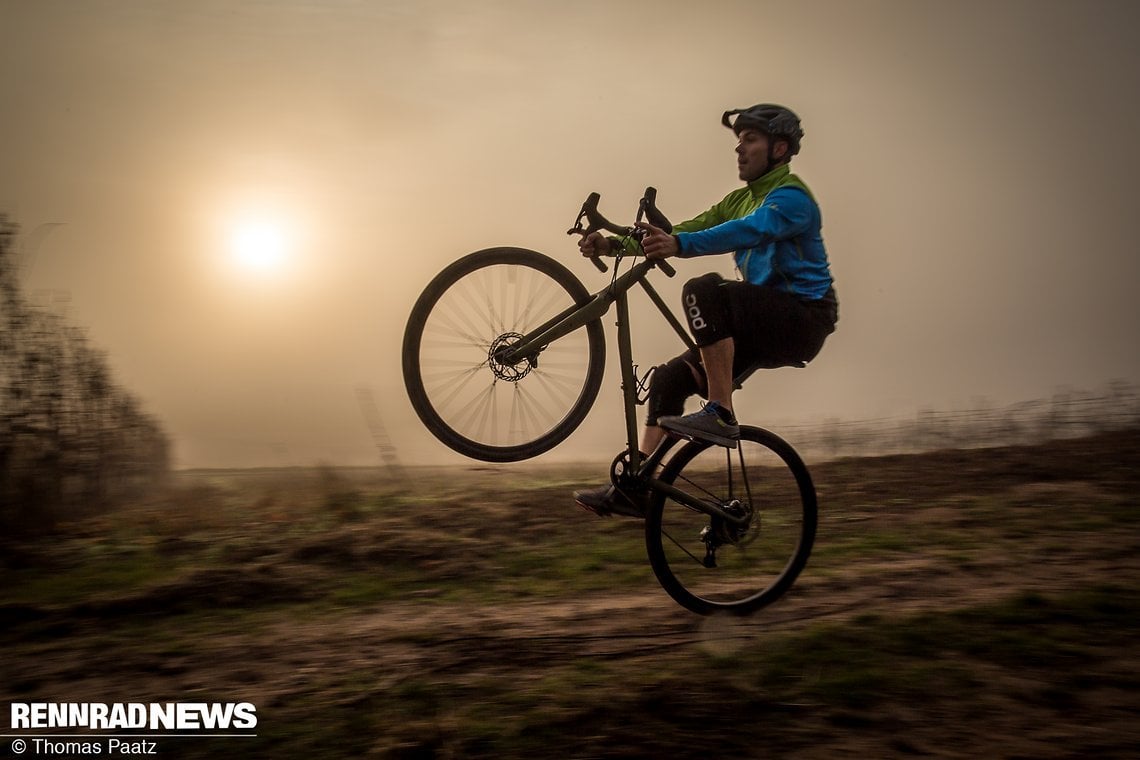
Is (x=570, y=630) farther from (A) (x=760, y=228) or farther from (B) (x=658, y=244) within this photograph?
(A) (x=760, y=228)

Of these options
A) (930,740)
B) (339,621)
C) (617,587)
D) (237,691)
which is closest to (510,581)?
(617,587)

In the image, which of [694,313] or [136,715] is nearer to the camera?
[136,715]

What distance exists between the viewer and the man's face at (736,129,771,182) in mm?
4043

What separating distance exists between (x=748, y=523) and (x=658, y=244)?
1.30 m

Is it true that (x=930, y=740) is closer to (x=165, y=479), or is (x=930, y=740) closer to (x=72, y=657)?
(x=72, y=657)

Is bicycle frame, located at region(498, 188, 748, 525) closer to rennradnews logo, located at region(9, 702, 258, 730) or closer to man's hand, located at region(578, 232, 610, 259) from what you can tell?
man's hand, located at region(578, 232, 610, 259)

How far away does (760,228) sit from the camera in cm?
377

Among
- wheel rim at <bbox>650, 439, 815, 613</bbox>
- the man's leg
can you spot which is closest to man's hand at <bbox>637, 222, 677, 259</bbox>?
the man's leg

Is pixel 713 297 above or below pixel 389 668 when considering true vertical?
above

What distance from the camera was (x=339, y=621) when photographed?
4.47 metres

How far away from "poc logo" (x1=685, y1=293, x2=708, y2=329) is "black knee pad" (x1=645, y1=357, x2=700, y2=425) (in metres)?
0.34

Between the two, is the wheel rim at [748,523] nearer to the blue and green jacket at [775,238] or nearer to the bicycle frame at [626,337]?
the bicycle frame at [626,337]

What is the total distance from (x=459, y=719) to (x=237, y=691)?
3.22 ft

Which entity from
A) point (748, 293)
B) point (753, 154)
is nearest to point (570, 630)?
point (748, 293)
